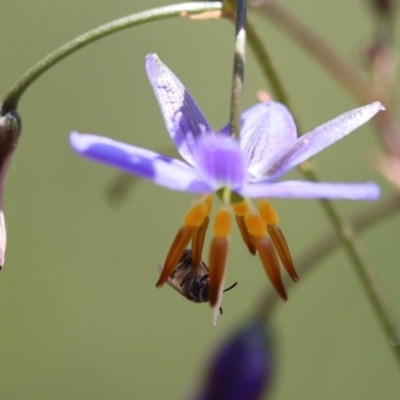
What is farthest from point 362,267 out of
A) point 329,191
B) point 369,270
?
point 329,191

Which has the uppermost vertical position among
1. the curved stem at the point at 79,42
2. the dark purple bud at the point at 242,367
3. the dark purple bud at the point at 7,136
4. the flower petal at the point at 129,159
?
the curved stem at the point at 79,42

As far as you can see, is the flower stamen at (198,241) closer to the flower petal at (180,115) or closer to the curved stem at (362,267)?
the flower petal at (180,115)

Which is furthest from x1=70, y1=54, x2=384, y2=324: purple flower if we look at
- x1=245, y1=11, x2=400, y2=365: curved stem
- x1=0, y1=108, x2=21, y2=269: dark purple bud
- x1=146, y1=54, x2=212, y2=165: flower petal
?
x1=245, y1=11, x2=400, y2=365: curved stem

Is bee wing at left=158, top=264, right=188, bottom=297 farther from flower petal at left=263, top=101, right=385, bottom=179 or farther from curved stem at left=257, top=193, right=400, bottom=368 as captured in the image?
curved stem at left=257, top=193, right=400, bottom=368

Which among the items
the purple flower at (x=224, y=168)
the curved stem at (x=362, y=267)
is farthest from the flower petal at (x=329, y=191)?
the curved stem at (x=362, y=267)

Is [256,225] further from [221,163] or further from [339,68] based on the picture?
[339,68]

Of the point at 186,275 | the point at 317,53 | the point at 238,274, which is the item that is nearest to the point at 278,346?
the point at 317,53
